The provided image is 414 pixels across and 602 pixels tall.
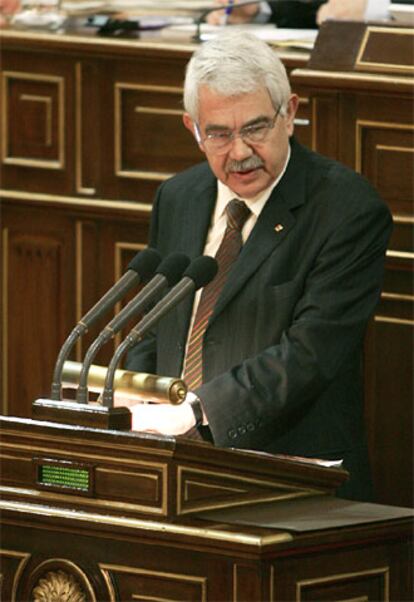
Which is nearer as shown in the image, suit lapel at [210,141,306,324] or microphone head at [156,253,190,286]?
microphone head at [156,253,190,286]

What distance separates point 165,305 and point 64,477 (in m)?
0.41

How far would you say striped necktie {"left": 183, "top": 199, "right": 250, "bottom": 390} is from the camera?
4.48m

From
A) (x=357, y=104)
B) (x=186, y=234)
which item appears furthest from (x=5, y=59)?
(x=186, y=234)

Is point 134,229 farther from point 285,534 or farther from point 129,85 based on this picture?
point 285,534

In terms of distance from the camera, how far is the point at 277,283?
14.4ft

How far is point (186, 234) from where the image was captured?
4.60m

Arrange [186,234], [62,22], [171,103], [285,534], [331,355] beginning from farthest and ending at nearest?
[62,22], [171,103], [186,234], [331,355], [285,534]

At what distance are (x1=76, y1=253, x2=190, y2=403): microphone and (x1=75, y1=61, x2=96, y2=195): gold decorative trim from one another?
2271 millimetres

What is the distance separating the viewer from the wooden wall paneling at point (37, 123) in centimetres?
629

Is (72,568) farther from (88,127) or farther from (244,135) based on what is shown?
(88,127)

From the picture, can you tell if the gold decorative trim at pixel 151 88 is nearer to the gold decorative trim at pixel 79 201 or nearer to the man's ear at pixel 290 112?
the gold decorative trim at pixel 79 201

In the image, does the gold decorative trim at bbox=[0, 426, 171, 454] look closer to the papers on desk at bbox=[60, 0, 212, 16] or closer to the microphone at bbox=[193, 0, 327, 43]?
the microphone at bbox=[193, 0, 327, 43]

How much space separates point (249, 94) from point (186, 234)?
42cm

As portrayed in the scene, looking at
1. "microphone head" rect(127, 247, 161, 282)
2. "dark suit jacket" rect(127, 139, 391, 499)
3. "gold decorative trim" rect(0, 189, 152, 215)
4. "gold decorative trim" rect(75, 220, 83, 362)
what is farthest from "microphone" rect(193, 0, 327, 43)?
"microphone head" rect(127, 247, 161, 282)
